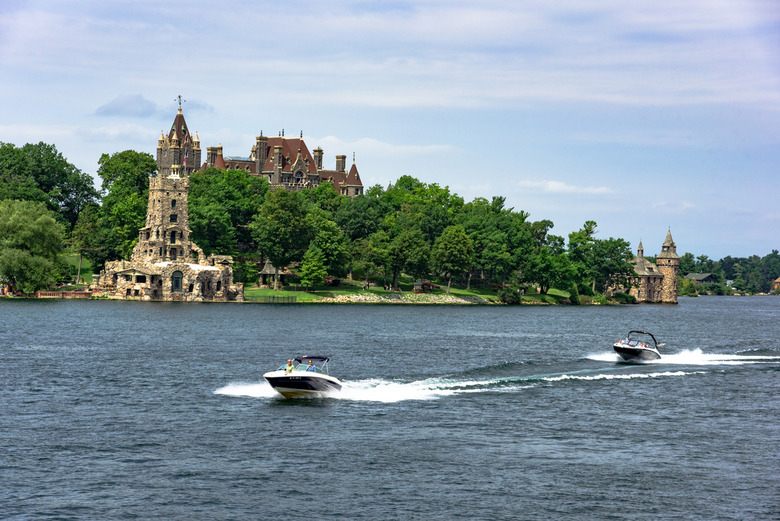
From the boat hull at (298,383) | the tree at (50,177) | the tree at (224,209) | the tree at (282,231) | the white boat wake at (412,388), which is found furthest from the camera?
the tree at (50,177)

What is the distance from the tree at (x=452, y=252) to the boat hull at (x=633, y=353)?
94827 millimetres

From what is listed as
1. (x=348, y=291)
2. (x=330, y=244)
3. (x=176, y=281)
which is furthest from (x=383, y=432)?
(x=348, y=291)

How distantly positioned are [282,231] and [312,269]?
30.0 ft

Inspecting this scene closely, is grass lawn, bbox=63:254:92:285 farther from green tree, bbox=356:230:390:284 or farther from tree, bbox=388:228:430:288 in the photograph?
tree, bbox=388:228:430:288

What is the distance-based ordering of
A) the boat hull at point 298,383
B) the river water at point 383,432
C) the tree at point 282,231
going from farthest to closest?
the tree at point 282,231, the boat hull at point 298,383, the river water at point 383,432

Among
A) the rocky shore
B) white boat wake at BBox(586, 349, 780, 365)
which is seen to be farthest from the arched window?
white boat wake at BBox(586, 349, 780, 365)

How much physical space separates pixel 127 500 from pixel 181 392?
72.7 ft

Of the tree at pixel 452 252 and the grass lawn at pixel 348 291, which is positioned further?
the tree at pixel 452 252

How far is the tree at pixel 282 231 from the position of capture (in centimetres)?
16212

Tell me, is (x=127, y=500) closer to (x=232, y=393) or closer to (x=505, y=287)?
(x=232, y=393)

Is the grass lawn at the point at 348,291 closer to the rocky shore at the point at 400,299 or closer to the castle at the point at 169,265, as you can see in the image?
the rocky shore at the point at 400,299

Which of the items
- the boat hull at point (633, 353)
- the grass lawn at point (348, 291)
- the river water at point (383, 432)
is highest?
the grass lawn at point (348, 291)

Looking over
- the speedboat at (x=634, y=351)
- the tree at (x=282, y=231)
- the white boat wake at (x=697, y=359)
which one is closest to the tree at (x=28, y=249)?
the tree at (x=282, y=231)

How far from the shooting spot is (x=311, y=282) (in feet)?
526
